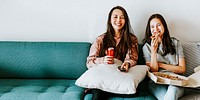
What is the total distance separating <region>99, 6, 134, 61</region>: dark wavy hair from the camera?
2586mm

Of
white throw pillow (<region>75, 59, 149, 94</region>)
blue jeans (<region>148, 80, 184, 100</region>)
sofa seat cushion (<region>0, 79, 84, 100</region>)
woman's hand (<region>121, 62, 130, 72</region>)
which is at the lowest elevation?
sofa seat cushion (<region>0, 79, 84, 100</region>)

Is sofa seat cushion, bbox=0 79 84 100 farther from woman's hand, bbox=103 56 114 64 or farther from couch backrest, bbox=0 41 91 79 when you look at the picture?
woman's hand, bbox=103 56 114 64

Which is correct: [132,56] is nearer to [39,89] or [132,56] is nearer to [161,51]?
[161,51]

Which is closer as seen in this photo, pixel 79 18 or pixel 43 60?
pixel 43 60

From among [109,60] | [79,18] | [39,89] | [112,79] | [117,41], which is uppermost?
[79,18]

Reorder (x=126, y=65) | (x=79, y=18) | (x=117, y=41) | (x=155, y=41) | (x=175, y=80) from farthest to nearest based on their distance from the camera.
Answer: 1. (x=79, y=18)
2. (x=117, y=41)
3. (x=155, y=41)
4. (x=126, y=65)
5. (x=175, y=80)

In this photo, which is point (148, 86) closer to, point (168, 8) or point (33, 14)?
point (168, 8)

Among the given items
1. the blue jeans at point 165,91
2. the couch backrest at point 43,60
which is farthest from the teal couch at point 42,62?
the blue jeans at point 165,91

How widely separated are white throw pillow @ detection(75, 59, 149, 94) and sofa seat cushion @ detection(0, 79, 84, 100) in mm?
134

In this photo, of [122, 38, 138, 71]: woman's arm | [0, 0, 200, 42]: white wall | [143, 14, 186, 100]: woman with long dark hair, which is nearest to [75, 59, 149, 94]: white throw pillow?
[122, 38, 138, 71]: woman's arm

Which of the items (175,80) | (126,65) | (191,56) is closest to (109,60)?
(126,65)

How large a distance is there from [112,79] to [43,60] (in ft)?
2.55

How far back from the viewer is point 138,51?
8.79 ft

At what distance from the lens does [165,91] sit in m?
2.23
